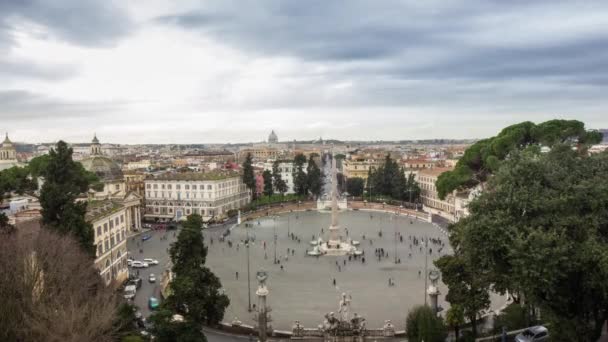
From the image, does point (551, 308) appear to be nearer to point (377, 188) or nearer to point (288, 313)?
point (288, 313)

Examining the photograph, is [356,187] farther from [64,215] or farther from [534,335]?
[534,335]

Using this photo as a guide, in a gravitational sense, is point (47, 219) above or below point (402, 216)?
above

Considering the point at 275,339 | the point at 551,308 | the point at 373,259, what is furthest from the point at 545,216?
the point at 373,259

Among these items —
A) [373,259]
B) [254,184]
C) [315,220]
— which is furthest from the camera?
[254,184]

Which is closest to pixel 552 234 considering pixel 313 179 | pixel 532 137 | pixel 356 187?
pixel 532 137

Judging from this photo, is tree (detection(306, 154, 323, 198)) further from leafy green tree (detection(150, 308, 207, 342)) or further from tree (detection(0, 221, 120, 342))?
leafy green tree (detection(150, 308, 207, 342))

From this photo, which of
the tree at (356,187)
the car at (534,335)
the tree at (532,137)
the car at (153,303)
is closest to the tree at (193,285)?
the car at (153,303)
